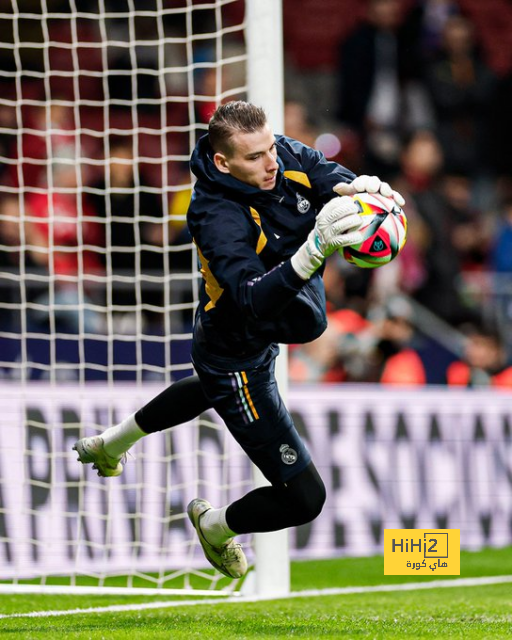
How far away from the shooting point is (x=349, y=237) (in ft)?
15.7

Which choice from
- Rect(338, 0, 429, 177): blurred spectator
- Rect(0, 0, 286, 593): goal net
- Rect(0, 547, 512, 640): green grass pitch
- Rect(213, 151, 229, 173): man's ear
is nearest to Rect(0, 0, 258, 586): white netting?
Rect(0, 0, 286, 593): goal net

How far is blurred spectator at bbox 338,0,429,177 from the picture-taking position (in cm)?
1278

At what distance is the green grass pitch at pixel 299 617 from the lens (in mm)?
5281

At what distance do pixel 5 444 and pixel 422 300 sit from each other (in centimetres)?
455

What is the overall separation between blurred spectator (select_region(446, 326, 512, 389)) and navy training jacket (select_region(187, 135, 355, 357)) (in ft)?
19.0

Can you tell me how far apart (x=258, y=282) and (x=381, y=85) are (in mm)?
8842

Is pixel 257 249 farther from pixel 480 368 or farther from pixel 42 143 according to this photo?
pixel 42 143

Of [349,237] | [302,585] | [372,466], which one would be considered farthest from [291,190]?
[372,466]

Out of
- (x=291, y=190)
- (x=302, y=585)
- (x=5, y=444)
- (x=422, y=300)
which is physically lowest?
(x=302, y=585)

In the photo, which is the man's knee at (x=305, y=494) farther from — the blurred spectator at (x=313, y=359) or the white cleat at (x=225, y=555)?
the blurred spectator at (x=313, y=359)

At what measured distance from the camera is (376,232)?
486cm

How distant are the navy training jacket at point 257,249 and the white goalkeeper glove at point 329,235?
59 mm

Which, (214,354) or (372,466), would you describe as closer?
(214,354)

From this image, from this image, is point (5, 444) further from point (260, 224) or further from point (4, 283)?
point (260, 224)
